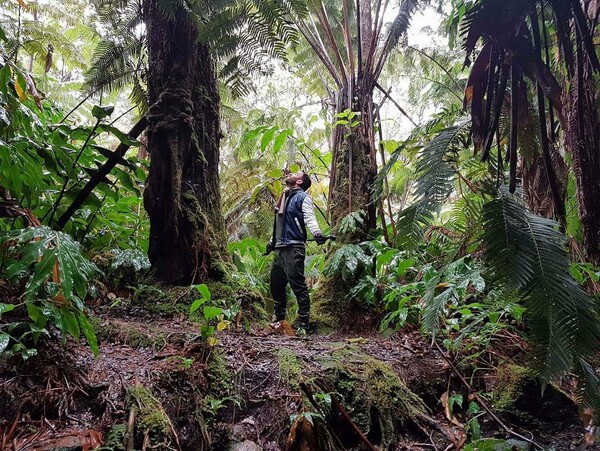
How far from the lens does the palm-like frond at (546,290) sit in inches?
28.5

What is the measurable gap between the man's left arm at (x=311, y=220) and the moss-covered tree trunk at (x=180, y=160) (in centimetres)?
76

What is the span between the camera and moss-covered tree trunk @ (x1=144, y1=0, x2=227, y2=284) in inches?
117

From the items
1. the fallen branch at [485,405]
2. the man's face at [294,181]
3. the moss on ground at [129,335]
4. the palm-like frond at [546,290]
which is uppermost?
the man's face at [294,181]

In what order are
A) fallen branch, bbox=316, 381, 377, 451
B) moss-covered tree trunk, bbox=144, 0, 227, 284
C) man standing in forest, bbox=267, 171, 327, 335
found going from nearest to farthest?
fallen branch, bbox=316, 381, 377, 451 → moss-covered tree trunk, bbox=144, 0, 227, 284 → man standing in forest, bbox=267, 171, 327, 335

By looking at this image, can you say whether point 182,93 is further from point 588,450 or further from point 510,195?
point 588,450

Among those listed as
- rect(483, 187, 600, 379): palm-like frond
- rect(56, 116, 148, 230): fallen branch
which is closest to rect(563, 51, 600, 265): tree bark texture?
rect(483, 187, 600, 379): palm-like frond

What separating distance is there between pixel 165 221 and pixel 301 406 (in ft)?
5.79

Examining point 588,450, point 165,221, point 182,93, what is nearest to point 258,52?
point 182,93

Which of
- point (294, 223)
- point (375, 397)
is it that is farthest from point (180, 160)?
point (375, 397)

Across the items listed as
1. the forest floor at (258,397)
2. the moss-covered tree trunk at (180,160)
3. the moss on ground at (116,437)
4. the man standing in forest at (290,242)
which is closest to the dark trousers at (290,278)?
the man standing in forest at (290,242)

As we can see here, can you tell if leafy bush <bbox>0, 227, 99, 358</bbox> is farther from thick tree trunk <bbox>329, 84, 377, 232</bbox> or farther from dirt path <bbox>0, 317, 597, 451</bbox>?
thick tree trunk <bbox>329, 84, 377, 232</bbox>

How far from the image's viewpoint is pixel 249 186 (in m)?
7.21

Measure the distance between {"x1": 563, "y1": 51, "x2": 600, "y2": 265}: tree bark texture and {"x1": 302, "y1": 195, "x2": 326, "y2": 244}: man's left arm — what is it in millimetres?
2623

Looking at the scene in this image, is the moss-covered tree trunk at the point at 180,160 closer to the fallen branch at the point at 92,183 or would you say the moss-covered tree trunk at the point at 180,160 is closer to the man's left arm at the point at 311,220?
the man's left arm at the point at 311,220
